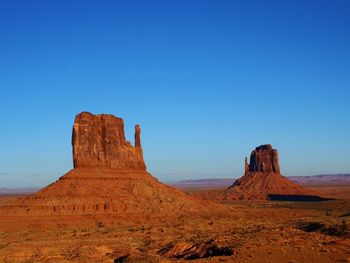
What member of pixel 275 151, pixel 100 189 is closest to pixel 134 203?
pixel 100 189

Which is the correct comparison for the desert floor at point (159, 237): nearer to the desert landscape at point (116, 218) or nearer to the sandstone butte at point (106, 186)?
the desert landscape at point (116, 218)

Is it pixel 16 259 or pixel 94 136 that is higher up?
pixel 94 136

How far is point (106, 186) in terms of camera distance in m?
70.4

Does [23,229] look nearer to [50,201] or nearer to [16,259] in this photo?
[50,201]

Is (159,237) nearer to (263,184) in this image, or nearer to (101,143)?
(101,143)

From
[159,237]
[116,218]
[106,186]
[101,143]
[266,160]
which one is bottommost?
[159,237]

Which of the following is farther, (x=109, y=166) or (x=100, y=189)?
(x=109, y=166)

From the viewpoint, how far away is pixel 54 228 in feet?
198

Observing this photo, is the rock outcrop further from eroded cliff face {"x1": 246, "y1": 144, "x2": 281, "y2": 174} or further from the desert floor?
the desert floor

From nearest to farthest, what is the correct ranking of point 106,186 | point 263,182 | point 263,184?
1. point 106,186
2. point 263,184
3. point 263,182

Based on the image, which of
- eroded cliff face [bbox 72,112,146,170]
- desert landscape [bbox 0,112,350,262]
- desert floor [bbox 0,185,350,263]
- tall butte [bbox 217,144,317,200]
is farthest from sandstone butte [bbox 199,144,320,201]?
eroded cliff face [bbox 72,112,146,170]

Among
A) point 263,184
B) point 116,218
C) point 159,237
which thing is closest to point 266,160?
point 263,184

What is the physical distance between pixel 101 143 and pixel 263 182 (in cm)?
8228

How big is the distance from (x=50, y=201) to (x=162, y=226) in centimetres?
1521
